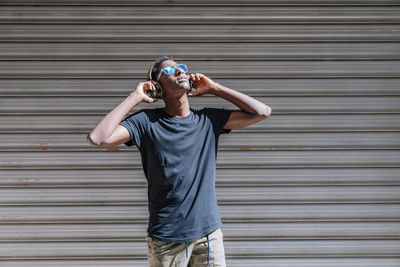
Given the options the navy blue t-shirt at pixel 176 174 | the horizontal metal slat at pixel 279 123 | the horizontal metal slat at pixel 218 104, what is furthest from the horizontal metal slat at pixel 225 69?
the navy blue t-shirt at pixel 176 174

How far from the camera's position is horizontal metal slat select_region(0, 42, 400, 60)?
10.8ft

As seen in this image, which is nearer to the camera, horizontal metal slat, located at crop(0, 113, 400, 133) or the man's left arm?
the man's left arm

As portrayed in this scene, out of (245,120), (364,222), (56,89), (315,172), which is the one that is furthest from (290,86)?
(56,89)

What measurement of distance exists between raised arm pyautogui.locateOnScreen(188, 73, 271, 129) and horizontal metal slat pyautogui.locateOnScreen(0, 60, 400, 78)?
1.04 metres

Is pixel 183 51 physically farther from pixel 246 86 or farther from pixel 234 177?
pixel 234 177

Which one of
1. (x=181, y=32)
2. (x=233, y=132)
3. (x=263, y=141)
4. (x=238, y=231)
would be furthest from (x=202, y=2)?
(x=238, y=231)

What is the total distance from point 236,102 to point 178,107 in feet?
1.31

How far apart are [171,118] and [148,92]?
24 cm

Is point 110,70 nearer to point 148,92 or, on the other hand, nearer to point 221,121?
point 148,92

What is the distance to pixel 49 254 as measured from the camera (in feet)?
10.8

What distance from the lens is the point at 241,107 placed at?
227 cm

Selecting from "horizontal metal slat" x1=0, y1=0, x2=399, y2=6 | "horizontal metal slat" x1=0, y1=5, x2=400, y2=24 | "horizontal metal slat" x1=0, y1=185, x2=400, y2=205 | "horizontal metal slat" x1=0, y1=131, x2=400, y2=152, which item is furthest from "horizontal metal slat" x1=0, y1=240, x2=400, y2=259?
"horizontal metal slat" x1=0, y1=0, x2=399, y2=6

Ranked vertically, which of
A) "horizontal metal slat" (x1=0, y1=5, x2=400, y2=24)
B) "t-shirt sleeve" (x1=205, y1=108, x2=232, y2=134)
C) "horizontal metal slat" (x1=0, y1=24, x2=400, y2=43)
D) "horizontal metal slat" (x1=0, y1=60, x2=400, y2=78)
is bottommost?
"t-shirt sleeve" (x1=205, y1=108, x2=232, y2=134)

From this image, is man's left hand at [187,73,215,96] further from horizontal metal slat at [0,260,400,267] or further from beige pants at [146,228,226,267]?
horizontal metal slat at [0,260,400,267]
